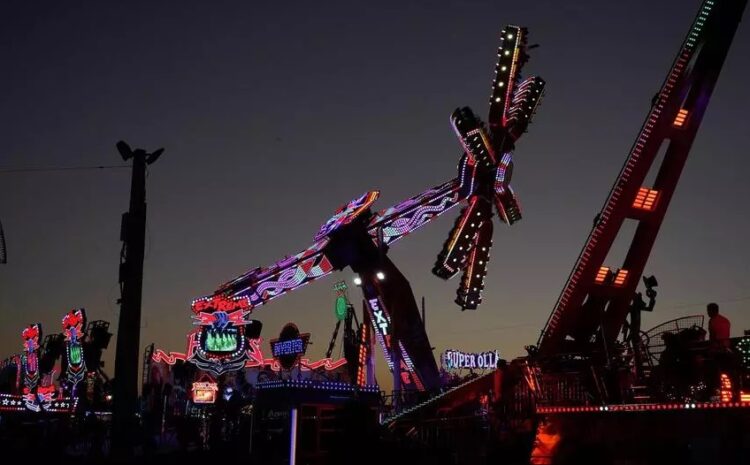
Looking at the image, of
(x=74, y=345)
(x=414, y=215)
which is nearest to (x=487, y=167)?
(x=414, y=215)

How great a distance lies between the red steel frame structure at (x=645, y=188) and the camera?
2169 cm

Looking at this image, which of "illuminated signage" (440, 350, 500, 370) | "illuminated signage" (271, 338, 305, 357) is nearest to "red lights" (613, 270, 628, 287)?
"illuminated signage" (271, 338, 305, 357)

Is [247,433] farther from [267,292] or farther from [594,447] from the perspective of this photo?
[594,447]

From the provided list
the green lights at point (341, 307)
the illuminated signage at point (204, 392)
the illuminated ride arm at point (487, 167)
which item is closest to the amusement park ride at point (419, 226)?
the illuminated ride arm at point (487, 167)

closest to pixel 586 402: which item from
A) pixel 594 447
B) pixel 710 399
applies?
pixel 710 399

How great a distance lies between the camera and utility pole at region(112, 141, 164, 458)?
1535 centimetres

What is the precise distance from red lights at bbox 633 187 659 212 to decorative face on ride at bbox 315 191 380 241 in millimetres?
13517

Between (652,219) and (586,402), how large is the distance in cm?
919

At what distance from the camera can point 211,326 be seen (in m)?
28.9

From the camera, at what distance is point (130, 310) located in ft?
52.4

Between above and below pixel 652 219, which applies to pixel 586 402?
below

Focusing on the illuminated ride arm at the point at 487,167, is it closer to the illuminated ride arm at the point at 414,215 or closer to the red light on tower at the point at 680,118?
the illuminated ride arm at the point at 414,215

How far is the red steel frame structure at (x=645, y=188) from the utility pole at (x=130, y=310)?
12803 mm

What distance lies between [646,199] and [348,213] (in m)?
14.5
